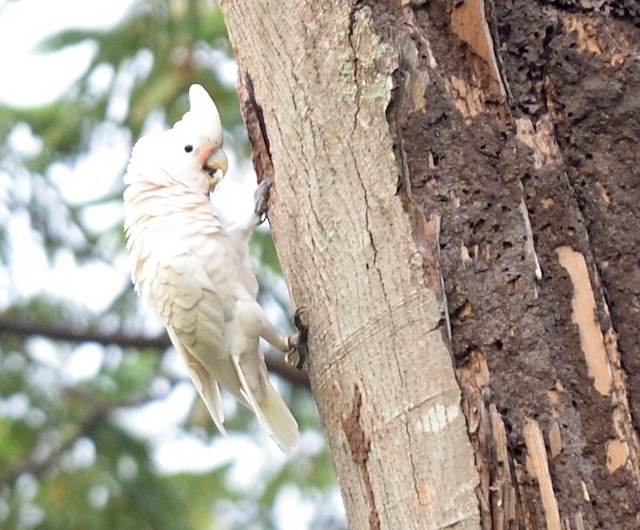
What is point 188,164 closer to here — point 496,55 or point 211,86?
point 496,55

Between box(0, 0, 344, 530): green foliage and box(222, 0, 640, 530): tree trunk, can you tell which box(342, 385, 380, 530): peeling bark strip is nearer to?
box(222, 0, 640, 530): tree trunk

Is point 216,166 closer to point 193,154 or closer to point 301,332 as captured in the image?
point 193,154

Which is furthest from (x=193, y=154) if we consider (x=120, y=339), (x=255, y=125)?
(x=120, y=339)

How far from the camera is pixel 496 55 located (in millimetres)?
1870

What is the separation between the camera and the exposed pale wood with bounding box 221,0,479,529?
1664 millimetres

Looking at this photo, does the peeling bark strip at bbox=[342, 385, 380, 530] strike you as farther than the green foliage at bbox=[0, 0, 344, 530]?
No

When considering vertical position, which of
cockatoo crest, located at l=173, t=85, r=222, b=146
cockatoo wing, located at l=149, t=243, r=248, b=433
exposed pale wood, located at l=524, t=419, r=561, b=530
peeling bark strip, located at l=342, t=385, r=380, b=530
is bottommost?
exposed pale wood, located at l=524, t=419, r=561, b=530

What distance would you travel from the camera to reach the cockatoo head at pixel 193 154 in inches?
104

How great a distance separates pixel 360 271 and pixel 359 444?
11.4 inches

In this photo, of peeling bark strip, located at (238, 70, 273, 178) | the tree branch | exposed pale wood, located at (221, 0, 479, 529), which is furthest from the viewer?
the tree branch

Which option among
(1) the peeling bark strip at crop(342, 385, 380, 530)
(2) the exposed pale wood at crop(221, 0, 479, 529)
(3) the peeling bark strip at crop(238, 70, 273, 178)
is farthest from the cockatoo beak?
(1) the peeling bark strip at crop(342, 385, 380, 530)

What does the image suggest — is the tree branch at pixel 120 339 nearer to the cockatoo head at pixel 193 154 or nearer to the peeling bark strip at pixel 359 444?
the cockatoo head at pixel 193 154

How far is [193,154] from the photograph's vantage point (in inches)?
105

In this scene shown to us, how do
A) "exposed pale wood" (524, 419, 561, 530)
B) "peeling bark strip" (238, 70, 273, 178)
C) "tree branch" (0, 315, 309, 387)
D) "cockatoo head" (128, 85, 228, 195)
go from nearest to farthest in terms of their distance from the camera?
"exposed pale wood" (524, 419, 561, 530)
"peeling bark strip" (238, 70, 273, 178)
"cockatoo head" (128, 85, 228, 195)
"tree branch" (0, 315, 309, 387)
